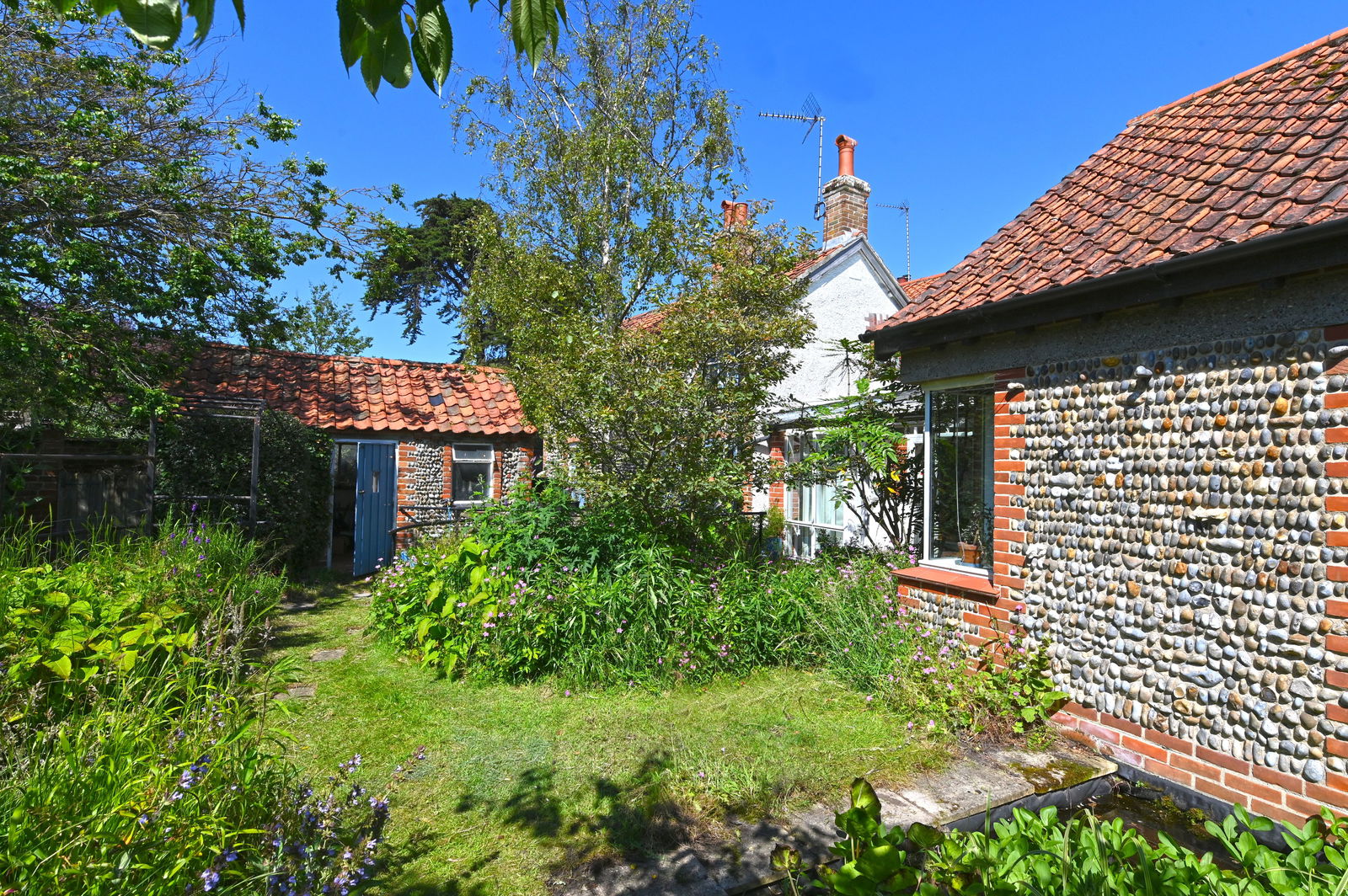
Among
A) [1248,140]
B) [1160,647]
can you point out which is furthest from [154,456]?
[1248,140]

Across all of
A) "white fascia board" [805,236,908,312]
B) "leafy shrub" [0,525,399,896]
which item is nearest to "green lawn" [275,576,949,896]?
"leafy shrub" [0,525,399,896]

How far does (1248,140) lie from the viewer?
525 centimetres

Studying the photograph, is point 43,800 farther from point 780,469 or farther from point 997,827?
point 780,469

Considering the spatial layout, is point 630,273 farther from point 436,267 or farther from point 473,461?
point 436,267

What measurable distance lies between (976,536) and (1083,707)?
6.55 feet

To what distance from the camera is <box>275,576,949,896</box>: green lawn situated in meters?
3.60

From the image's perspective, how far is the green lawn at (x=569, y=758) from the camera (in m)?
3.60

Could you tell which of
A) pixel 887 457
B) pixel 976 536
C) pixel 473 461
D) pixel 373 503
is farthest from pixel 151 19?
pixel 473 461

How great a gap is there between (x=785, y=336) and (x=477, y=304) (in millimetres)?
7847

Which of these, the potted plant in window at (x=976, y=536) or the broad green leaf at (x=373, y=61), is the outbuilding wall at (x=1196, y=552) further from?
the broad green leaf at (x=373, y=61)

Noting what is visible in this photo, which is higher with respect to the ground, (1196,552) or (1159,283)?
(1159,283)

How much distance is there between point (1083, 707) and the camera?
498 cm

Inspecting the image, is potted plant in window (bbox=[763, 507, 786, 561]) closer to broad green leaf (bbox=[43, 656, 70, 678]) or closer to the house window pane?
the house window pane

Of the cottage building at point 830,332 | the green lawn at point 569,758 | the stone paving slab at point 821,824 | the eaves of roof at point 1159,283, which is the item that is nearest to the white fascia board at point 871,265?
the cottage building at point 830,332
